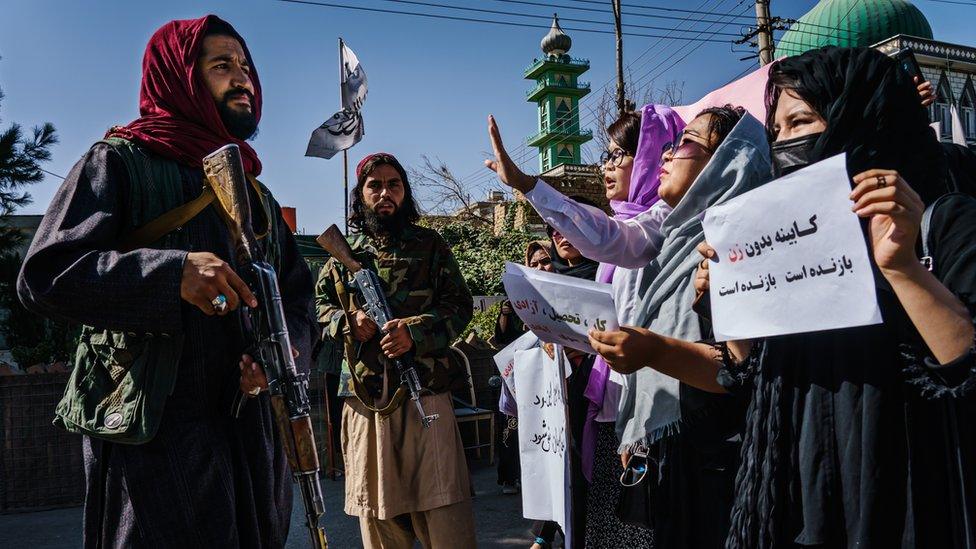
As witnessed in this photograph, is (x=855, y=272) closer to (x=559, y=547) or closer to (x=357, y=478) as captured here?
(x=357, y=478)

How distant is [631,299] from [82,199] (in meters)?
1.80

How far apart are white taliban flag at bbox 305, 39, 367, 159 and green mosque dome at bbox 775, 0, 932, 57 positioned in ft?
77.4

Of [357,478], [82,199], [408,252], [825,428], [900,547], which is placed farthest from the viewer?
[408,252]

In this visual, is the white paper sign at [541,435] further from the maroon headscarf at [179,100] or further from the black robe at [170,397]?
the maroon headscarf at [179,100]

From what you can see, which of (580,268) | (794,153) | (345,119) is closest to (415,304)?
(580,268)

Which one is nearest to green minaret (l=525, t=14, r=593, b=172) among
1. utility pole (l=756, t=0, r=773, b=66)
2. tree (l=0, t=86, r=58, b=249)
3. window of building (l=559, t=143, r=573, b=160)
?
window of building (l=559, t=143, r=573, b=160)

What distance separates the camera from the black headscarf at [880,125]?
5.00 feet

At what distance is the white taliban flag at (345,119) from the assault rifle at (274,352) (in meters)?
5.07

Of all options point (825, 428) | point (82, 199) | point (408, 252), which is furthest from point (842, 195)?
point (408, 252)

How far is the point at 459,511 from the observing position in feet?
11.3

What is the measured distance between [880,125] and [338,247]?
2.60m

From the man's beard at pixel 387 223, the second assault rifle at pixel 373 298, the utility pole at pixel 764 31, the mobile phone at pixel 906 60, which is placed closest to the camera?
the mobile phone at pixel 906 60

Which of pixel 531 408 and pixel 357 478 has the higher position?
pixel 531 408

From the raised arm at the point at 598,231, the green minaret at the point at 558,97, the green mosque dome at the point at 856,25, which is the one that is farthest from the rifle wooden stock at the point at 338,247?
the green minaret at the point at 558,97
